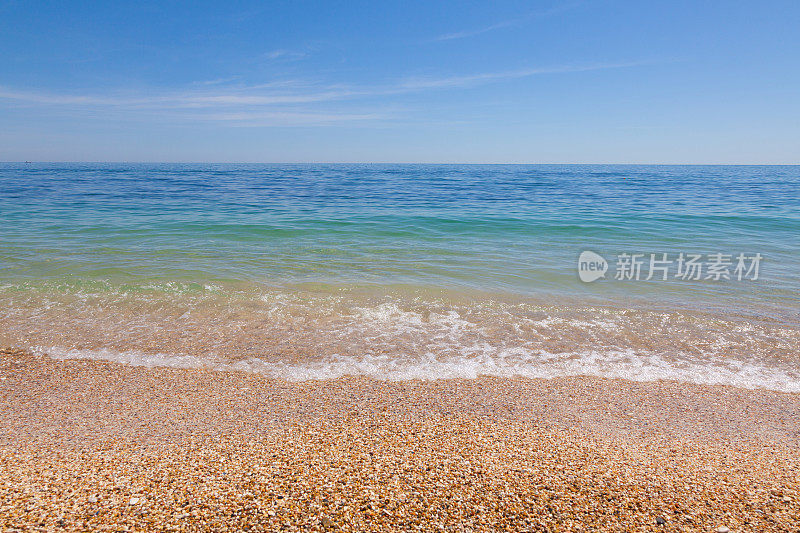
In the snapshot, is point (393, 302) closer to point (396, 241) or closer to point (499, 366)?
point (499, 366)

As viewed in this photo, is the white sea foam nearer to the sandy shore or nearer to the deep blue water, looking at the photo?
the sandy shore

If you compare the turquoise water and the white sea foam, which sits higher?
the turquoise water

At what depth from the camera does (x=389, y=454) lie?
3.11m

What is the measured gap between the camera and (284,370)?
15.5ft

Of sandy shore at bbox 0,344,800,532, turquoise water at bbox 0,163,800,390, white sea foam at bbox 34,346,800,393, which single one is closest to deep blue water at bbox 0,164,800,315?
turquoise water at bbox 0,163,800,390

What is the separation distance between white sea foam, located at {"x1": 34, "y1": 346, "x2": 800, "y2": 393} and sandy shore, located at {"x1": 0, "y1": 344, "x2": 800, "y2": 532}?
8.9 inches

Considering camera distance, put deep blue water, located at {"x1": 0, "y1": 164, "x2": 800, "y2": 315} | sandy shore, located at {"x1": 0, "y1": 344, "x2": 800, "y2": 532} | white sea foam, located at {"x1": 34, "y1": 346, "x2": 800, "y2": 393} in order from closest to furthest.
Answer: sandy shore, located at {"x1": 0, "y1": 344, "x2": 800, "y2": 532} < white sea foam, located at {"x1": 34, "y1": 346, "x2": 800, "y2": 393} < deep blue water, located at {"x1": 0, "y1": 164, "x2": 800, "y2": 315}

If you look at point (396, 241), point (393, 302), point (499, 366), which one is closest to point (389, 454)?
point (499, 366)

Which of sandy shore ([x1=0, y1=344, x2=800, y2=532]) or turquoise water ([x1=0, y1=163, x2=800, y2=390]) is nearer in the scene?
sandy shore ([x1=0, y1=344, x2=800, y2=532])

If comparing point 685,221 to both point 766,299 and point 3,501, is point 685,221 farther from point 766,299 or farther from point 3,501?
point 3,501

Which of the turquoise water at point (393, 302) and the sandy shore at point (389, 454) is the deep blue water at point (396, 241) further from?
the sandy shore at point (389, 454)

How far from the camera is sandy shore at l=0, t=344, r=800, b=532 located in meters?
2.55

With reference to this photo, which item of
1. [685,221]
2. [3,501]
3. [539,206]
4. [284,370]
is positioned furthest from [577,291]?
[539,206]

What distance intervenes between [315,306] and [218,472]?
403 cm
